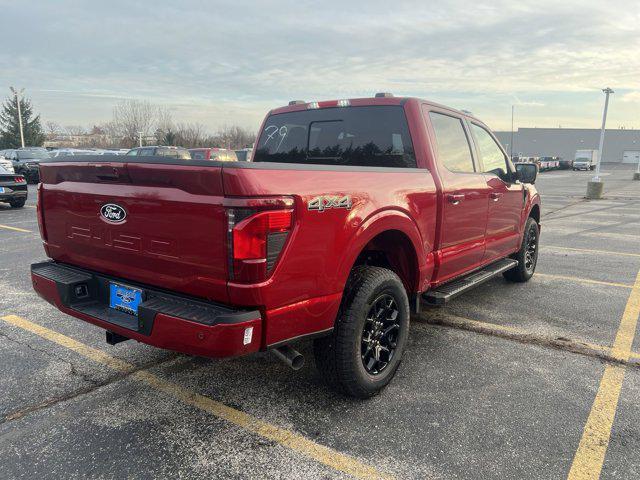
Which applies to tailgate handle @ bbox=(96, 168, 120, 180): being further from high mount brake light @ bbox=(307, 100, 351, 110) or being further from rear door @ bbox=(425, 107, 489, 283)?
rear door @ bbox=(425, 107, 489, 283)

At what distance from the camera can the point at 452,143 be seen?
4121 millimetres

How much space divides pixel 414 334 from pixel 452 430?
5.00 ft

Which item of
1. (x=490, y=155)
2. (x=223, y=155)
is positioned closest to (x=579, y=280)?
(x=490, y=155)

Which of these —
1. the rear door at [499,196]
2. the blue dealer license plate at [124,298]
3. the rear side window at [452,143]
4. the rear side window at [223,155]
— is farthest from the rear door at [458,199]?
the rear side window at [223,155]

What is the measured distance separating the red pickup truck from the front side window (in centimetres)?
56

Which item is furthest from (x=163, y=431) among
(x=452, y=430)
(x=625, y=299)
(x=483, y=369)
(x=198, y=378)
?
(x=625, y=299)

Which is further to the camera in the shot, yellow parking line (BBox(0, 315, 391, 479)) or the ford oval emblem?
the ford oval emblem

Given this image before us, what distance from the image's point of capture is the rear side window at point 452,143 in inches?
154

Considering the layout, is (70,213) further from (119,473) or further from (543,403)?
(543,403)

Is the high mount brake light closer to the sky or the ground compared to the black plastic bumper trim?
closer to the sky

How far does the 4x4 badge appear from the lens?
8.13 ft

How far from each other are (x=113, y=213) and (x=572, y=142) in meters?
104

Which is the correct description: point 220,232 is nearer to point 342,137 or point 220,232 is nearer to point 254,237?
point 254,237

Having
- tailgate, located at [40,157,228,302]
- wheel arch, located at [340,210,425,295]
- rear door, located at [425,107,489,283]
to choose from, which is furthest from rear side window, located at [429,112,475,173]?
tailgate, located at [40,157,228,302]
